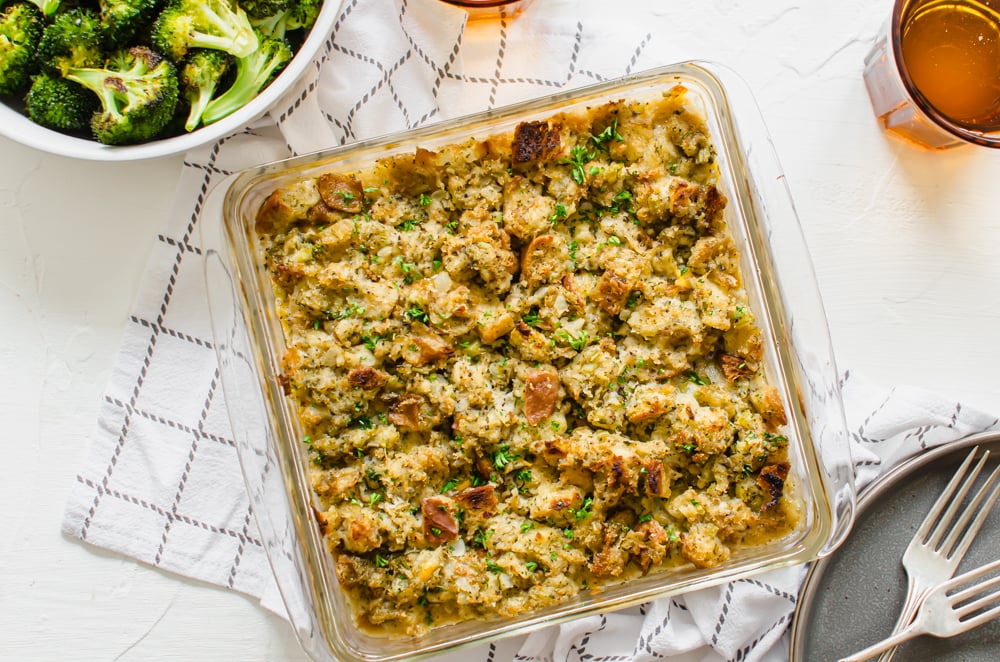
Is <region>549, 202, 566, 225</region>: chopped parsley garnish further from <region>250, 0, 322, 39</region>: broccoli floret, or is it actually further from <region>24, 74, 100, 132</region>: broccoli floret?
<region>24, 74, 100, 132</region>: broccoli floret

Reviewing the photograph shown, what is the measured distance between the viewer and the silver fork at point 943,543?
2123 millimetres

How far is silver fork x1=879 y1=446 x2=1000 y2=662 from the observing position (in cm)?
212

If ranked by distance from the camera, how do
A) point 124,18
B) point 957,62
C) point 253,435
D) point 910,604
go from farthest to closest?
point 957,62, point 910,604, point 253,435, point 124,18

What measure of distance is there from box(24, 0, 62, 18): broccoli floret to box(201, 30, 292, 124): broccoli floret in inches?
16.2

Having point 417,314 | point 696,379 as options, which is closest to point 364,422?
point 417,314

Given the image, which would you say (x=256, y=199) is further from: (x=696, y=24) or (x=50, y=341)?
(x=696, y=24)

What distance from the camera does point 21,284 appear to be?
2311 millimetres

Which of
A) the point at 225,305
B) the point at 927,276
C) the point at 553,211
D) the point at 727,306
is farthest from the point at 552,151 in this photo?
the point at 927,276

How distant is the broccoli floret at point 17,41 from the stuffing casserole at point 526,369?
26.8 inches

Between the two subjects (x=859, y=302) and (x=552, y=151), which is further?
(x=859, y=302)

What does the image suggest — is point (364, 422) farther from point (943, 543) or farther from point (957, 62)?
point (957, 62)

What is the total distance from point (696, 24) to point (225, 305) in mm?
1507

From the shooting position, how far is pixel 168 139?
2021 mm

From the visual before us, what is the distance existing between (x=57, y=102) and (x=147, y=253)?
1.55 ft
